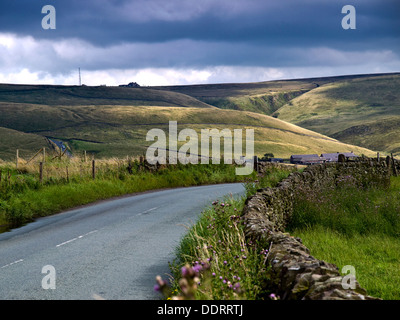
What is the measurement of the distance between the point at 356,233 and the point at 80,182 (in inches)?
693

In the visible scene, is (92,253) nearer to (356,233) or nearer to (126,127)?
(356,233)

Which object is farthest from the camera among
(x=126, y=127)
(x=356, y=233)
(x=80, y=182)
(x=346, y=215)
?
(x=126, y=127)

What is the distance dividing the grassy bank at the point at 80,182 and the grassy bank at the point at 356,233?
11.0m

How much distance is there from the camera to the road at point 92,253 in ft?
28.1

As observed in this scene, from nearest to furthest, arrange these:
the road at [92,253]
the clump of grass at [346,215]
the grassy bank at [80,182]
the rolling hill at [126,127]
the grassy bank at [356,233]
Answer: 1. the road at [92,253]
2. the grassy bank at [356,233]
3. the clump of grass at [346,215]
4. the grassy bank at [80,182]
5. the rolling hill at [126,127]

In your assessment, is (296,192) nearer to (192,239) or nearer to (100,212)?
(192,239)

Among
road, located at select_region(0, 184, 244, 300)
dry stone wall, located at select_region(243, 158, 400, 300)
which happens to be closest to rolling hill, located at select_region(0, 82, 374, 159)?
road, located at select_region(0, 184, 244, 300)

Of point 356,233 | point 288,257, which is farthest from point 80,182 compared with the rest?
point 288,257

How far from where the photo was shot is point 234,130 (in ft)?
493

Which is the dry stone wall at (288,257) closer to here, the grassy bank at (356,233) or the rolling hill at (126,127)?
the grassy bank at (356,233)

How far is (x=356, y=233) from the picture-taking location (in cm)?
1317

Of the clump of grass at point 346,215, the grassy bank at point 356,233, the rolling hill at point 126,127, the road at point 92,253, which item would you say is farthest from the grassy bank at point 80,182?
the rolling hill at point 126,127
